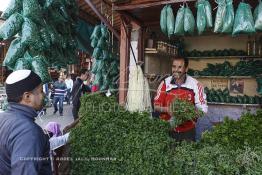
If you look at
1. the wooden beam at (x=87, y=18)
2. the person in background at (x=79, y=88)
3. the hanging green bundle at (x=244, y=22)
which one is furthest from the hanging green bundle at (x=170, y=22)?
the person in background at (x=79, y=88)

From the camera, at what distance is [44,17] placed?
275 centimetres

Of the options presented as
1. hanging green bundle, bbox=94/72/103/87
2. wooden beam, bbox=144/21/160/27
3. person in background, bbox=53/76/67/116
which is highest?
wooden beam, bbox=144/21/160/27

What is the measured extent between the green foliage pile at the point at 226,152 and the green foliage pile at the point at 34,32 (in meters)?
1.33

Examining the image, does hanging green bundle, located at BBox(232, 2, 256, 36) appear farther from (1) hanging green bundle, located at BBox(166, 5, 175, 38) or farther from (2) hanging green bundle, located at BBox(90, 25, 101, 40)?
(2) hanging green bundle, located at BBox(90, 25, 101, 40)

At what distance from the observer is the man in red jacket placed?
10.8ft

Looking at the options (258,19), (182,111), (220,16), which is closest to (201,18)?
(220,16)

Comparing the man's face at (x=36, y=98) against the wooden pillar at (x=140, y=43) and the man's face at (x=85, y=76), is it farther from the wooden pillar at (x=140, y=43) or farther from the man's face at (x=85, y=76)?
the man's face at (x=85, y=76)

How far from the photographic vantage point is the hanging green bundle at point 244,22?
2547mm

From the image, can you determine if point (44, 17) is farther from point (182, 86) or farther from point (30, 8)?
point (182, 86)

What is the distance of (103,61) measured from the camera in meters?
4.52

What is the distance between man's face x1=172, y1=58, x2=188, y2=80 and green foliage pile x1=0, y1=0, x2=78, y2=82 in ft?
4.19

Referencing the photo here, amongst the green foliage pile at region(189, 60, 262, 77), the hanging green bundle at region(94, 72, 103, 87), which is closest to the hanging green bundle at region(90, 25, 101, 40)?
the hanging green bundle at region(94, 72, 103, 87)

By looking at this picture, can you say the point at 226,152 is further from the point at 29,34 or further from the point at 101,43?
the point at 101,43

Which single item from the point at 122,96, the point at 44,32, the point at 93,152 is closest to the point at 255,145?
the point at 93,152
